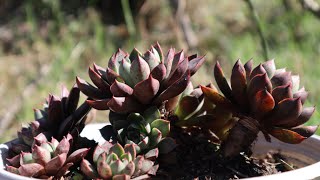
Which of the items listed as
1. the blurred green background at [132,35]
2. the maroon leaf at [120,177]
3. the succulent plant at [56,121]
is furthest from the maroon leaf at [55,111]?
the blurred green background at [132,35]

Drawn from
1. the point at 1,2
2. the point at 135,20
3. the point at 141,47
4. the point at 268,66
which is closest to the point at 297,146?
the point at 268,66

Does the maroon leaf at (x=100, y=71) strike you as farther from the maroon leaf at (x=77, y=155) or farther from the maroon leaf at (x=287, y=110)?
the maroon leaf at (x=287, y=110)

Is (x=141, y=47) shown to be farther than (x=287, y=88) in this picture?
Yes

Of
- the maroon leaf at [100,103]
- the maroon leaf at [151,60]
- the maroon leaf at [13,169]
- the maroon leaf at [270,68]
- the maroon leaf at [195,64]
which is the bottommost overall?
the maroon leaf at [13,169]

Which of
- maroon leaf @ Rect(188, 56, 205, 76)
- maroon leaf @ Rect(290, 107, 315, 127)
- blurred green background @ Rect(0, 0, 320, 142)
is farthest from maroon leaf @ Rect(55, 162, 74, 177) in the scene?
blurred green background @ Rect(0, 0, 320, 142)

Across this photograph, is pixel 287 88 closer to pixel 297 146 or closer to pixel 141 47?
pixel 297 146

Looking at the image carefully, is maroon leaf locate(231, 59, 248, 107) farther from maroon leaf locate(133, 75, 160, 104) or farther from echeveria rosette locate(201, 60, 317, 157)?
maroon leaf locate(133, 75, 160, 104)
